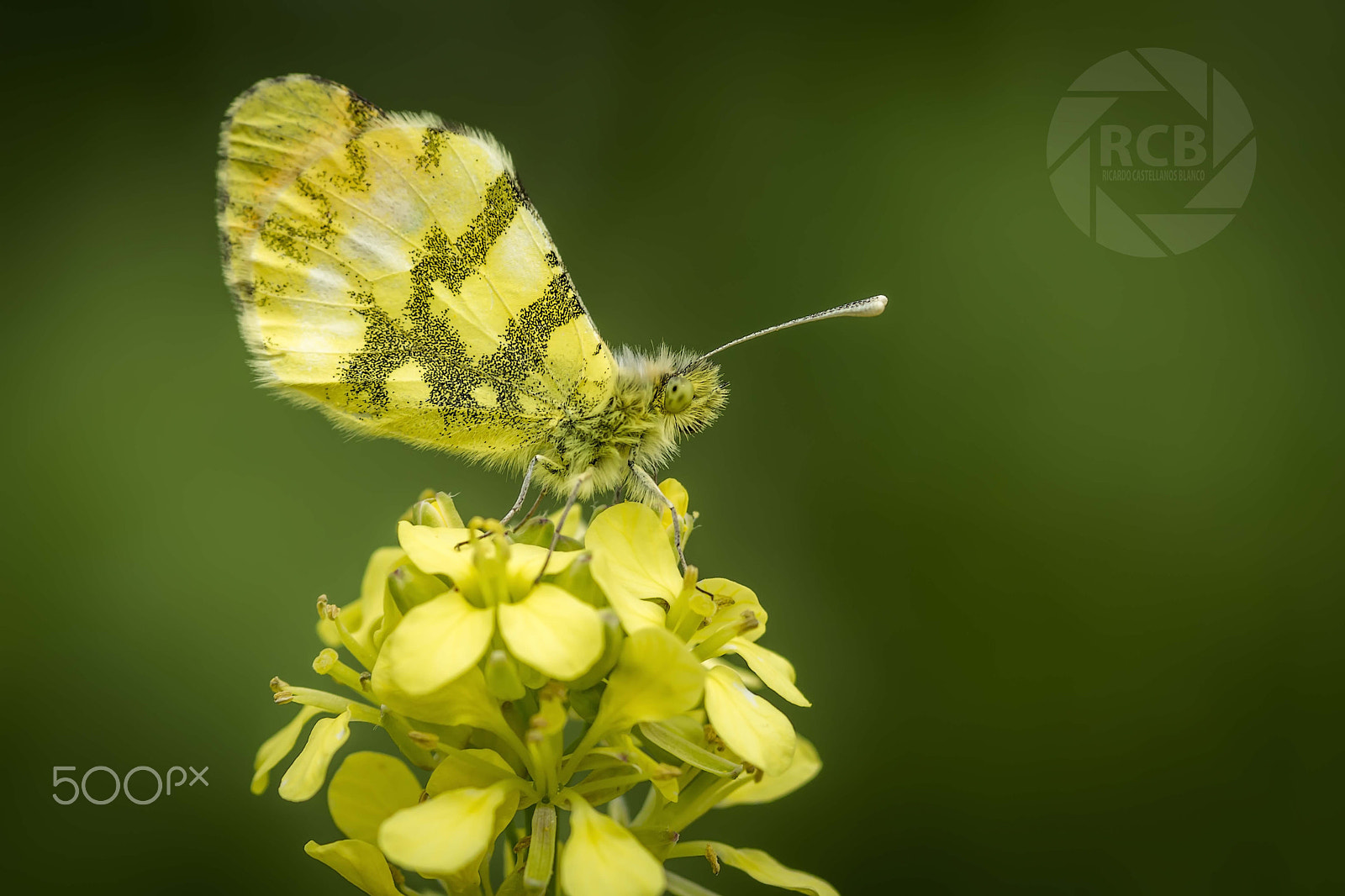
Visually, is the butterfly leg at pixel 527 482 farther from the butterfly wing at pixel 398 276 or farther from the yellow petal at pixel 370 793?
the yellow petal at pixel 370 793

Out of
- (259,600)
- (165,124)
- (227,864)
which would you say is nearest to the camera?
(227,864)

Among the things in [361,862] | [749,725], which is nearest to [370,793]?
[361,862]

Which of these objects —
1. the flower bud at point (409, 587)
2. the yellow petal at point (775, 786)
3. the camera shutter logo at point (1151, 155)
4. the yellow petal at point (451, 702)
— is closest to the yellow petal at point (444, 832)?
the yellow petal at point (451, 702)

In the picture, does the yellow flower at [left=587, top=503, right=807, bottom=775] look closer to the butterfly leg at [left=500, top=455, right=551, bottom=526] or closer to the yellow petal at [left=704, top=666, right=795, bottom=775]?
the yellow petal at [left=704, top=666, right=795, bottom=775]

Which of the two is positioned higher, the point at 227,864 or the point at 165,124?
the point at 165,124

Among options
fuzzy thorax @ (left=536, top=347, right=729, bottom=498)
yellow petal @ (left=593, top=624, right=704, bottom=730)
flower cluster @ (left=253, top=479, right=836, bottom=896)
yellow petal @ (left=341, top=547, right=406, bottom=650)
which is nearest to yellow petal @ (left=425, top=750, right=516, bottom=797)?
flower cluster @ (left=253, top=479, right=836, bottom=896)

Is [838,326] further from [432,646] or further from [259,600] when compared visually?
[432,646]

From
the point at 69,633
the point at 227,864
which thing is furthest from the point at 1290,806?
the point at 69,633
